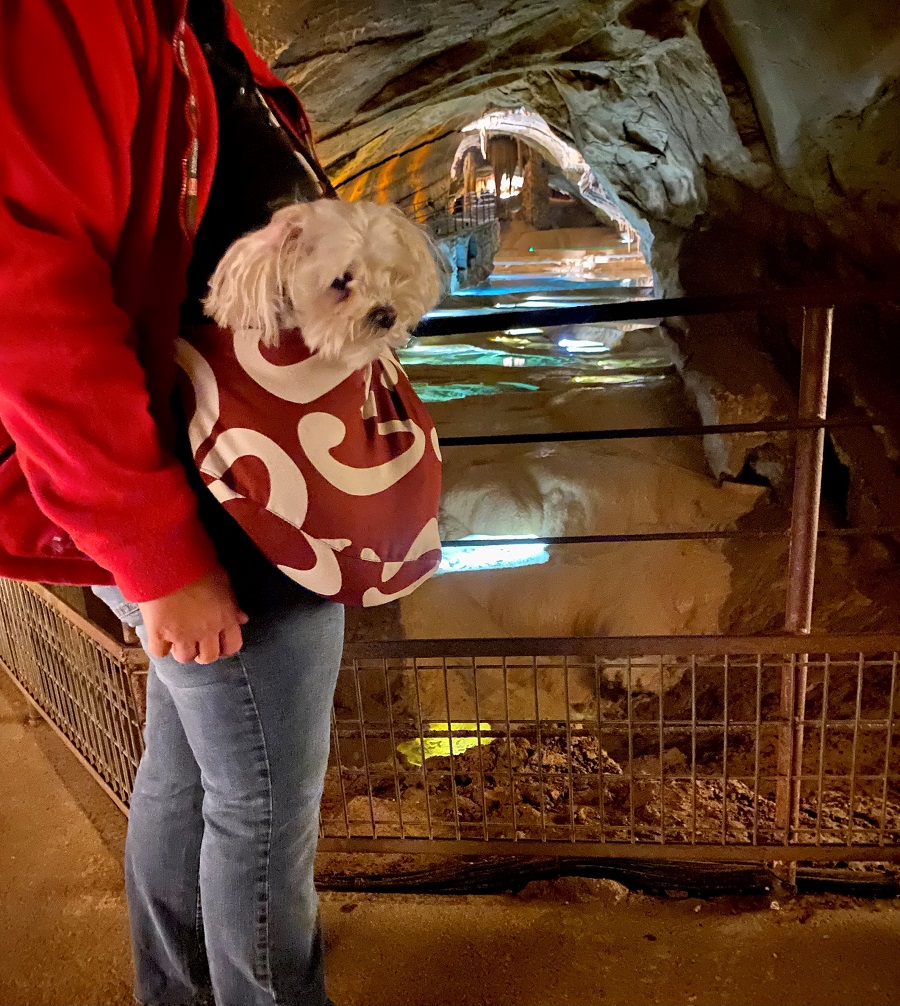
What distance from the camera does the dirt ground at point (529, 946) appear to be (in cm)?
146

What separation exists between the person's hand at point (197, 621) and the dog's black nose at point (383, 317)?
1.10ft

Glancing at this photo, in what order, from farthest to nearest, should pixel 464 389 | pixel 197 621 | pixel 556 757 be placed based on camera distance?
pixel 464 389 → pixel 556 757 → pixel 197 621

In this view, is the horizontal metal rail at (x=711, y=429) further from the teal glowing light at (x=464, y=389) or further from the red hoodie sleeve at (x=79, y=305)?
the teal glowing light at (x=464, y=389)

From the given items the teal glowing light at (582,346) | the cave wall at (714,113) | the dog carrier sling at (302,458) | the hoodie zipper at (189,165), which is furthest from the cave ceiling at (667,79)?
the dog carrier sling at (302,458)

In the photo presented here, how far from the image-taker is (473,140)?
1769 cm

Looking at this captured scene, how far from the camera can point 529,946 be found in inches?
61.9

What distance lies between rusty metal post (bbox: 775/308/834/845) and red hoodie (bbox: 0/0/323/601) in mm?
1274

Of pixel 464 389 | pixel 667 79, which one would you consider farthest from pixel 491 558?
pixel 667 79

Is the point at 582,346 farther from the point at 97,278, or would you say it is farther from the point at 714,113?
the point at 97,278

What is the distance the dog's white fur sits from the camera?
82 centimetres

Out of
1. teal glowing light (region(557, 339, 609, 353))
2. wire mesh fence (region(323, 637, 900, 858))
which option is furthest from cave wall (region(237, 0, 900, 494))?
wire mesh fence (region(323, 637, 900, 858))

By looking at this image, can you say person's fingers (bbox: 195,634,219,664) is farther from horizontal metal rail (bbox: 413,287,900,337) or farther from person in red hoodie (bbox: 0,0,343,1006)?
horizontal metal rail (bbox: 413,287,900,337)

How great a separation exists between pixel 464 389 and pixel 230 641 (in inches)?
291

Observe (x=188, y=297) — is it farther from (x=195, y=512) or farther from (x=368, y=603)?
(x=368, y=603)
